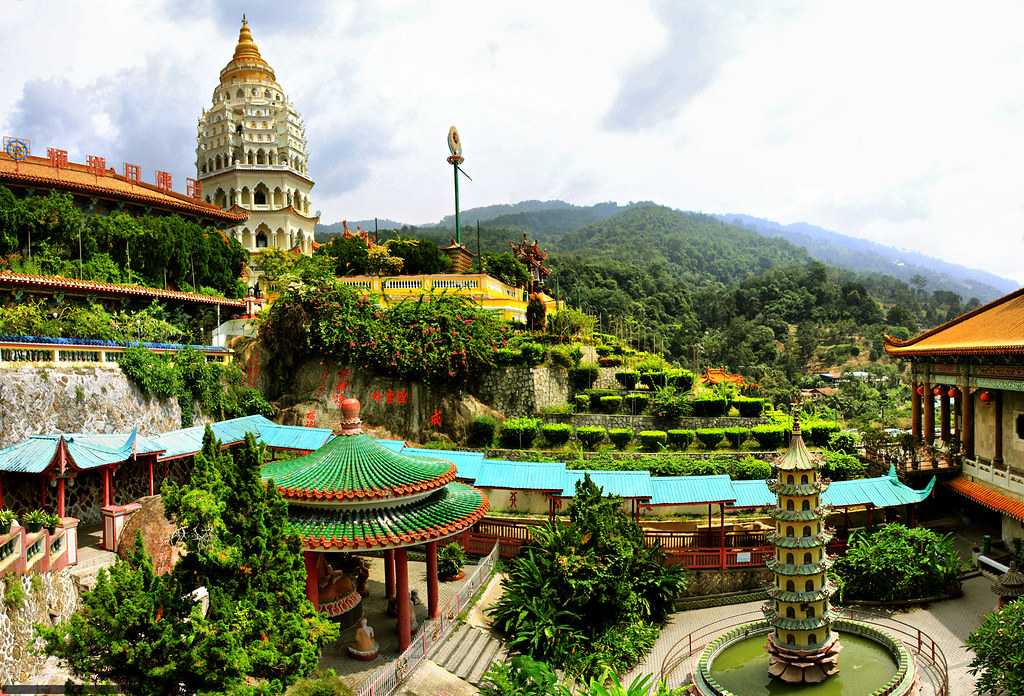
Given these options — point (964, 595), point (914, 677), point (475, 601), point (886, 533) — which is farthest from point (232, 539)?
point (964, 595)

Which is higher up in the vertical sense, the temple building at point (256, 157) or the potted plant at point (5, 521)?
the temple building at point (256, 157)

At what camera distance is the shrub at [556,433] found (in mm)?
24087

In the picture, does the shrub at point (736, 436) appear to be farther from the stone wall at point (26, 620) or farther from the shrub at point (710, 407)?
the stone wall at point (26, 620)

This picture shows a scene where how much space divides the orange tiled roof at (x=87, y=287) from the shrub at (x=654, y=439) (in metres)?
18.5

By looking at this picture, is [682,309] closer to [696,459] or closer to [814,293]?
[814,293]

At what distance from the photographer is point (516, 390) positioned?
26062 millimetres

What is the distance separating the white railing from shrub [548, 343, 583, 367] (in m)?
11.2

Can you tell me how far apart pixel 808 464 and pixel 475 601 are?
23.9ft

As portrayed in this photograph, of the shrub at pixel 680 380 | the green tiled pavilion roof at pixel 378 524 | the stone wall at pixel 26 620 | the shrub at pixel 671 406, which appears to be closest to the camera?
the stone wall at pixel 26 620

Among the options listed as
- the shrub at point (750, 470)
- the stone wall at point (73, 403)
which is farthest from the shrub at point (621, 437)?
the stone wall at point (73, 403)

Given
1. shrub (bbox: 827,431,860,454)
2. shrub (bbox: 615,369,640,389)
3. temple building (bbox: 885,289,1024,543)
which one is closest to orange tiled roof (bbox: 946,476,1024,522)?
temple building (bbox: 885,289,1024,543)

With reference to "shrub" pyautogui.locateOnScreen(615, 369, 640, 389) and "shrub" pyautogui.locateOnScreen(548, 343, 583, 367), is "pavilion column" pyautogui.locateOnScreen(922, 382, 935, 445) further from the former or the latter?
"shrub" pyautogui.locateOnScreen(548, 343, 583, 367)

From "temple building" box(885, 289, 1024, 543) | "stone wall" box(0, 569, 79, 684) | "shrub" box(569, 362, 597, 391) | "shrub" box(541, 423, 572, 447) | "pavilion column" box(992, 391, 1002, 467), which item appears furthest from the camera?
"shrub" box(569, 362, 597, 391)

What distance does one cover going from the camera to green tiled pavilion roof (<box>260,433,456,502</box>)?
11.4 metres
